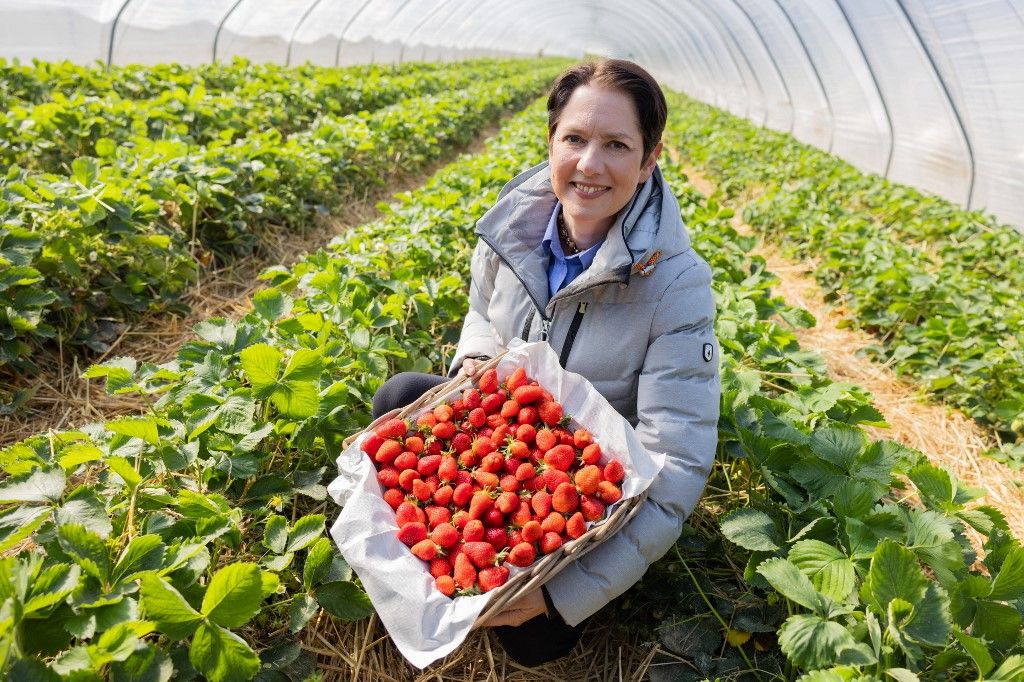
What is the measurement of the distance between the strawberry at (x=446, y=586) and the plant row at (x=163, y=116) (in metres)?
3.52

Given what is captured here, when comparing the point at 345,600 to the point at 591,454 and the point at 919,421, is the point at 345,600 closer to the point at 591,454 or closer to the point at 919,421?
the point at 591,454

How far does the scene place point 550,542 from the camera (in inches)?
51.5

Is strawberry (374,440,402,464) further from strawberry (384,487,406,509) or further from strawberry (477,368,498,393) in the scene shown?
strawberry (477,368,498,393)

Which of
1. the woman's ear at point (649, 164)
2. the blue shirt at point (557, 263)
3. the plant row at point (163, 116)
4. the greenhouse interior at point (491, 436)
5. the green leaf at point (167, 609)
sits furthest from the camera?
the plant row at point (163, 116)

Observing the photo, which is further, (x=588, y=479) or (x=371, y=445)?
(x=371, y=445)

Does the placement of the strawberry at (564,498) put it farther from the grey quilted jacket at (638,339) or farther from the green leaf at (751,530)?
the green leaf at (751,530)

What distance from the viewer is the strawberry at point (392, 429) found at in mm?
1544

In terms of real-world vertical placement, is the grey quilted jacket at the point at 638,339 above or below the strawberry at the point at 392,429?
above

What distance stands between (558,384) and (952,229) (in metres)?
5.55

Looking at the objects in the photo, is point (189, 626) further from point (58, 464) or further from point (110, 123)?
point (110, 123)

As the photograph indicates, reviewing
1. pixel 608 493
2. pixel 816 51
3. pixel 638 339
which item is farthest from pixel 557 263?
pixel 816 51

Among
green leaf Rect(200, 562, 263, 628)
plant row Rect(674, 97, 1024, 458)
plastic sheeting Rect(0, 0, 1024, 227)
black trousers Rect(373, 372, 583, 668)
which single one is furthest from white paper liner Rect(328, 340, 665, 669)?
plastic sheeting Rect(0, 0, 1024, 227)

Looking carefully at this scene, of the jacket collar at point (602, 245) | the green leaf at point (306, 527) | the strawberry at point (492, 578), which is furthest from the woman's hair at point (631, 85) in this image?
the green leaf at point (306, 527)

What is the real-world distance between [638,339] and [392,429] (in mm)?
709
